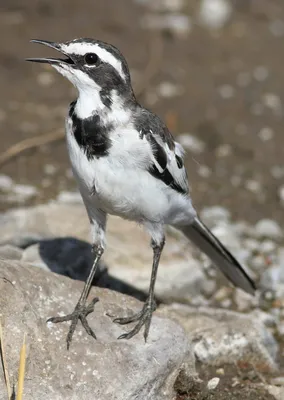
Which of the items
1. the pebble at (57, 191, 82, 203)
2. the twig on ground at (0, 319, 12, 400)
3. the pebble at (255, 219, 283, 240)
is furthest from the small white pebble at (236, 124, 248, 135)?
the twig on ground at (0, 319, 12, 400)

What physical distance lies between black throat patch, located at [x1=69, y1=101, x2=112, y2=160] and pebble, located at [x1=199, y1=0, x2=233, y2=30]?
7125 millimetres

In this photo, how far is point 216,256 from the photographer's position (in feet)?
22.0

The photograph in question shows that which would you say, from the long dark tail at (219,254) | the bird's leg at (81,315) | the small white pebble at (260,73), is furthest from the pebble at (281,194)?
the bird's leg at (81,315)

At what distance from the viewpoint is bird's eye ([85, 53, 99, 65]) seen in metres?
5.25

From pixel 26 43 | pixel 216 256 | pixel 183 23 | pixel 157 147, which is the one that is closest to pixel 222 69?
pixel 183 23

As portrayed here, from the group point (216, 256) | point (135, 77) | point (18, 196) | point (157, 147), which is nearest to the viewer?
point (157, 147)

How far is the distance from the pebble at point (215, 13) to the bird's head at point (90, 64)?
22.7 feet

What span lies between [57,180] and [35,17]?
378 centimetres

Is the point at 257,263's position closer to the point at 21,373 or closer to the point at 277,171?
the point at 277,171

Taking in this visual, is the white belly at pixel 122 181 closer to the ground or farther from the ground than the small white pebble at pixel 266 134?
farther from the ground

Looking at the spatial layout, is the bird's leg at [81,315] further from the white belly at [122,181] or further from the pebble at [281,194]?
the pebble at [281,194]

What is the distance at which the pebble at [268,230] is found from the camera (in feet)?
26.5

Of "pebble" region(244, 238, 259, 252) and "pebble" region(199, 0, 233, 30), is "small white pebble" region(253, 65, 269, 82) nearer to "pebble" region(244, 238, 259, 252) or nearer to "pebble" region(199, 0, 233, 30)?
"pebble" region(199, 0, 233, 30)

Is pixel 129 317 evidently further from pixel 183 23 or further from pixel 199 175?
pixel 183 23
